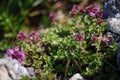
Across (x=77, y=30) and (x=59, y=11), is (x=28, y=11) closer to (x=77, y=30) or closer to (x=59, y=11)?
(x=59, y=11)

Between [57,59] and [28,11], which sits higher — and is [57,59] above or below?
above

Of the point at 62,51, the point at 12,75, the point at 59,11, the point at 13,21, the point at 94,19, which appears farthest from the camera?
the point at 59,11

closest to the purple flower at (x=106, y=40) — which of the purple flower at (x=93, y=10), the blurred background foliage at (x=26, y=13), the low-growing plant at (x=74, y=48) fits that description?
the low-growing plant at (x=74, y=48)

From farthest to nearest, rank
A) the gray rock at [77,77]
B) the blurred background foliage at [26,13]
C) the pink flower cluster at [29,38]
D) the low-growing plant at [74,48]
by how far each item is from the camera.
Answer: the blurred background foliage at [26,13] < the pink flower cluster at [29,38] < the low-growing plant at [74,48] < the gray rock at [77,77]

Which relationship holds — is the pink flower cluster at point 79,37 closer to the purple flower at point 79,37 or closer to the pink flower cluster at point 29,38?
the purple flower at point 79,37

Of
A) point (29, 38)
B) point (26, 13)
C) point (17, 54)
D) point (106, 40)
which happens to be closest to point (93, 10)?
point (106, 40)

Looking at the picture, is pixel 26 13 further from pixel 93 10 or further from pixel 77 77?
pixel 77 77

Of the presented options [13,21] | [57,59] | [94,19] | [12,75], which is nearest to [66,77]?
[57,59]

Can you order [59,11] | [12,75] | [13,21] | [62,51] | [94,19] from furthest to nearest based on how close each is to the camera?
[59,11]
[13,21]
[94,19]
[62,51]
[12,75]
